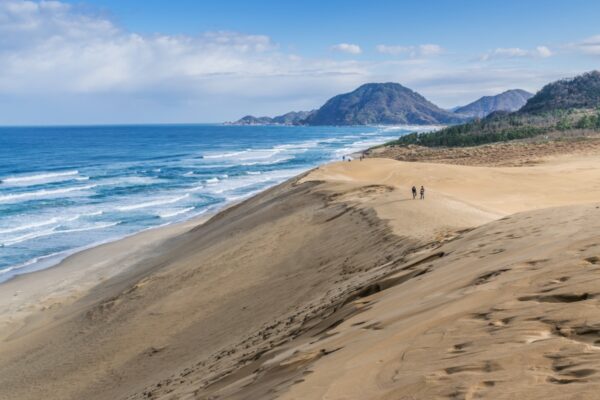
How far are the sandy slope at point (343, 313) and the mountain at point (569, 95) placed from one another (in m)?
80.1

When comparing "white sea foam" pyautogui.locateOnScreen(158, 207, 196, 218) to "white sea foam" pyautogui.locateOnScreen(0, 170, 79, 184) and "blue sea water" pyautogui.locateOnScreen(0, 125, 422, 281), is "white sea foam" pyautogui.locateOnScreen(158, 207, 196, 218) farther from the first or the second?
"white sea foam" pyautogui.locateOnScreen(0, 170, 79, 184)

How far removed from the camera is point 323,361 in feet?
19.2

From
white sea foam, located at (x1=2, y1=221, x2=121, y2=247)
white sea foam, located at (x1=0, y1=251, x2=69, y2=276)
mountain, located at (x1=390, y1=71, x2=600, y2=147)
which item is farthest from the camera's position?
mountain, located at (x1=390, y1=71, x2=600, y2=147)

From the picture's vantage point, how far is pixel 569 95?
103750mm

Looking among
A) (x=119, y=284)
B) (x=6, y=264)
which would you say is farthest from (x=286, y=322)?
(x=6, y=264)

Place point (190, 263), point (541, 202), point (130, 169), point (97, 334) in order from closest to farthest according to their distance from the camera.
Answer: point (97, 334), point (190, 263), point (541, 202), point (130, 169)

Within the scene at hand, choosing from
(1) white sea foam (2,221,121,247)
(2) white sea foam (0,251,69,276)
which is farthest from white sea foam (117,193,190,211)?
(2) white sea foam (0,251,69,276)

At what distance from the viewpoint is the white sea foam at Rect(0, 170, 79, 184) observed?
2288 inches

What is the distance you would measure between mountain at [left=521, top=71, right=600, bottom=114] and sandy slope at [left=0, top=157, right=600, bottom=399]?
263 feet

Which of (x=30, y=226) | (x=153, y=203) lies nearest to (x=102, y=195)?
(x=153, y=203)

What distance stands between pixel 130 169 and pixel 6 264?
145ft

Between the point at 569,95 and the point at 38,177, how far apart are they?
92255mm

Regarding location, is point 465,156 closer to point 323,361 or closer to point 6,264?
point 6,264

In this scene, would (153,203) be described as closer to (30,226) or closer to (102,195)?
(102,195)
